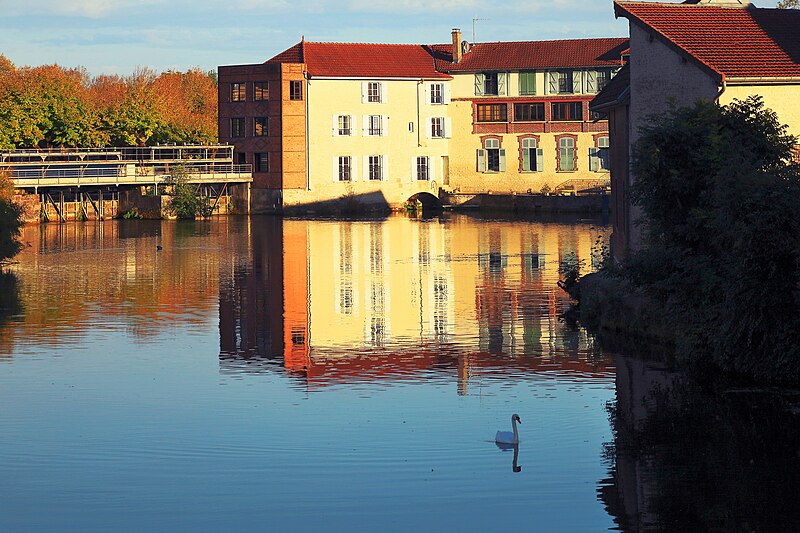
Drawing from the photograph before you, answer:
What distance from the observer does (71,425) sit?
22.4 metres

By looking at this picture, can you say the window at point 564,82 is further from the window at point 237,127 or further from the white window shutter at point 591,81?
the window at point 237,127

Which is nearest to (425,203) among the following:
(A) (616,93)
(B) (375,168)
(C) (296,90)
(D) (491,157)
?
(B) (375,168)

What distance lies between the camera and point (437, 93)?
87.0 metres

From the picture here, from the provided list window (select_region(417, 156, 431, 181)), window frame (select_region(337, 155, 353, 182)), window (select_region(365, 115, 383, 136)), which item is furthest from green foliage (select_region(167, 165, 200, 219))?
window (select_region(417, 156, 431, 181))

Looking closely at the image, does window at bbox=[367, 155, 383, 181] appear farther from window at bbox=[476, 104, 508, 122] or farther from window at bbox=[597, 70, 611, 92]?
window at bbox=[597, 70, 611, 92]

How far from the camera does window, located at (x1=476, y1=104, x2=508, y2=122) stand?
86.7 metres

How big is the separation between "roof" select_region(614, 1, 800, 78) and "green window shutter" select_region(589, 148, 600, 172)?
163ft

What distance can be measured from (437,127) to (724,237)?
63.7m

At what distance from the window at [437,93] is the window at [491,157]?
3.98 meters

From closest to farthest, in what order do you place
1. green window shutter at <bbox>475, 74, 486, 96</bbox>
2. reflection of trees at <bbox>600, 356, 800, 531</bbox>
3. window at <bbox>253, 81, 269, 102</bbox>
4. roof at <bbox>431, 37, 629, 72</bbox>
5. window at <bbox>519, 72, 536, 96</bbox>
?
reflection of trees at <bbox>600, 356, 800, 531</bbox> → window at <bbox>253, 81, 269, 102</bbox> → roof at <bbox>431, 37, 629, 72</bbox> → window at <bbox>519, 72, 536, 96</bbox> → green window shutter at <bbox>475, 74, 486, 96</bbox>

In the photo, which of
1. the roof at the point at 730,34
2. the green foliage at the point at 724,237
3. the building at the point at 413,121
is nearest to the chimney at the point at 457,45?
the building at the point at 413,121

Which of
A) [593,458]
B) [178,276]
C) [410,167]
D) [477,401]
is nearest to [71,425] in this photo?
[477,401]

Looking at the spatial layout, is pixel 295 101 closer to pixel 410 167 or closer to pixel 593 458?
pixel 410 167

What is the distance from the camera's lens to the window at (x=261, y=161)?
8350 cm
